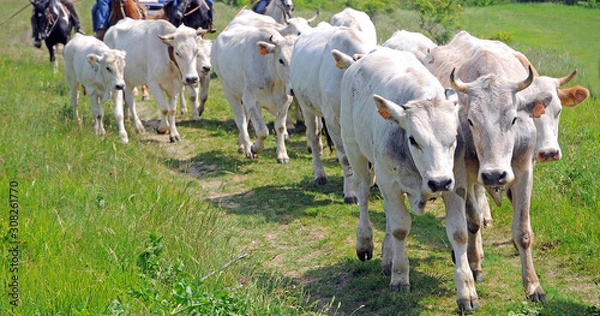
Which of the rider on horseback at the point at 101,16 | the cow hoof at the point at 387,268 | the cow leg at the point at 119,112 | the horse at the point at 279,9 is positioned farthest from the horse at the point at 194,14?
the cow hoof at the point at 387,268

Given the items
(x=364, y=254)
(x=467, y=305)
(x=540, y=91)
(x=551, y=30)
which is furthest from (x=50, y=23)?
(x=467, y=305)

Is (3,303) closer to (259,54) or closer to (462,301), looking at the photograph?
(462,301)

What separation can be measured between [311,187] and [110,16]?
303 inches

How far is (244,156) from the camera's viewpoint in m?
11.9

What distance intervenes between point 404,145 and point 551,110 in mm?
1756

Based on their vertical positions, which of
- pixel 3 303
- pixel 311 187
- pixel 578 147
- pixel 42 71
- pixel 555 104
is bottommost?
pixel 42 71

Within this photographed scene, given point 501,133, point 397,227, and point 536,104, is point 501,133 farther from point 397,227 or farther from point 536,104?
point 397,227

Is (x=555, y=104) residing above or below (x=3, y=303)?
above

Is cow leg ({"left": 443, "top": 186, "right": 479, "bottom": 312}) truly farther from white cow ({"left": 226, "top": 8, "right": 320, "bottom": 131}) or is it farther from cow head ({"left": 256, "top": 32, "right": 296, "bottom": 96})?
white cow ({"left": 226, "top": 8, "right": 320, "bottom": 131})

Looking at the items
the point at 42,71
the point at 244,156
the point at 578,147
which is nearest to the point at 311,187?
the point at 244,156

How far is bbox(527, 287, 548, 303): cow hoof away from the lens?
6.27 metres

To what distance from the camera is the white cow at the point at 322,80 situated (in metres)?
8.82

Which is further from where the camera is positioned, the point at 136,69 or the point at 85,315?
the point at 136,69

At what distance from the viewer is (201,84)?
48.9 feet
